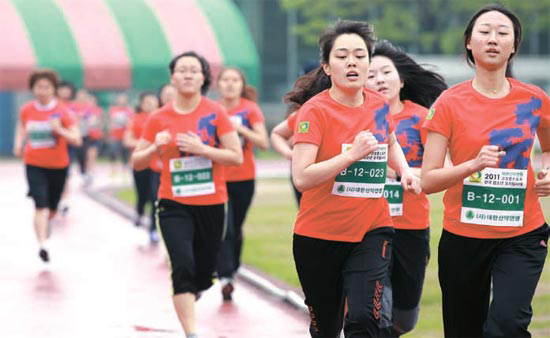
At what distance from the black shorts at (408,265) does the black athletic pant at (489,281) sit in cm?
139

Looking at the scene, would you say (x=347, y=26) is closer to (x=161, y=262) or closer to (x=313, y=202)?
(x=313, y=202)

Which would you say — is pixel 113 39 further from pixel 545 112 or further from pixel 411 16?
pixel 545 112

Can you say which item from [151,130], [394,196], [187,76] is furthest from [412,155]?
[151,130]

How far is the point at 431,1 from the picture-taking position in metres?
43.8

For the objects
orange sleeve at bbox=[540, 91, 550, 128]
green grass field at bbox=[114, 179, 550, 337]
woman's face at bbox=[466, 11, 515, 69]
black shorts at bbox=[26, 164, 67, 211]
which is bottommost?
green grass field at bbox=[114, 179, 550, 337]

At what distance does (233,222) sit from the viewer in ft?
35.6

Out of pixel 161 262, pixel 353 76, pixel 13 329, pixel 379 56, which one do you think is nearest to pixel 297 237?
pixel 353 76

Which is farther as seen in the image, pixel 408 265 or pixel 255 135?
pixel 255 135

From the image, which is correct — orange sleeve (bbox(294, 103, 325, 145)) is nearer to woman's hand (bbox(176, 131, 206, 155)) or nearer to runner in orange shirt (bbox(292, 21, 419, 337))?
runner in orange shirt (bbox(292, 21, 419, 337))

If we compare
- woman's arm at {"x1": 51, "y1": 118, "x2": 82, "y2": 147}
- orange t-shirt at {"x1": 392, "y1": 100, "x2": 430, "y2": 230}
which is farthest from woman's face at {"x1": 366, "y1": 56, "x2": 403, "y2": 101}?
woman's arm at {"x1": 51, "y1": 118, "x2": 82, "y2": 147}

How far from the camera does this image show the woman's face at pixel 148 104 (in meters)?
15.7

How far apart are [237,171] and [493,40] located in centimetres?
541

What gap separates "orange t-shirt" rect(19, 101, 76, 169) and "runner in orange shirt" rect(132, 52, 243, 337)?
198 inches

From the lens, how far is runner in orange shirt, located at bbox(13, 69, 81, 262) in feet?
42.0
